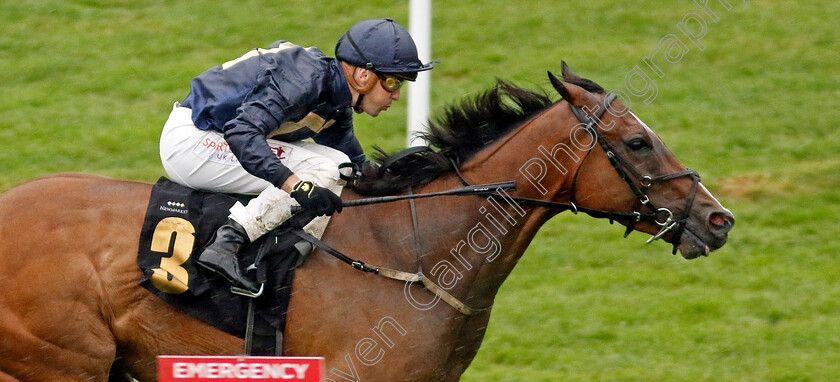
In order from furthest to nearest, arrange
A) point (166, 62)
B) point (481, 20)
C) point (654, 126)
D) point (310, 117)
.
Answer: point (481, 20) < point (166, 62) < point (654, 126) < point (310, 117)

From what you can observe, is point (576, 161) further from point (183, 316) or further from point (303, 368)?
point (183, 316)

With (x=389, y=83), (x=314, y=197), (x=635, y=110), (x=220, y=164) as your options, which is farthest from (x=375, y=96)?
(x=635, y=110)

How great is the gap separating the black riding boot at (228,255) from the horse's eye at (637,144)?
1.68 meters

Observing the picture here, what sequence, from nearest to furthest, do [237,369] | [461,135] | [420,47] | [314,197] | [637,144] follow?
[237,369], [314,197], [637,144], [461,135], [420,47]

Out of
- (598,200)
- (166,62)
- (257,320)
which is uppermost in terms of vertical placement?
(598,200)

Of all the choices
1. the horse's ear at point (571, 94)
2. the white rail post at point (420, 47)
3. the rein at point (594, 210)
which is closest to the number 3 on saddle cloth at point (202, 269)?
the rein at point (594, 210)

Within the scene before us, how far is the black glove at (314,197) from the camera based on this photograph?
4039 millimetres

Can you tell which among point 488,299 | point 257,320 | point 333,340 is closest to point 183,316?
point 257,320

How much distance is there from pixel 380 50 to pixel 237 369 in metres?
1.47

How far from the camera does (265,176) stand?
160 inches

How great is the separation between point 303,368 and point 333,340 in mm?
368

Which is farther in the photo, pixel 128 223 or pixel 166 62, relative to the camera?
pixel 166 62

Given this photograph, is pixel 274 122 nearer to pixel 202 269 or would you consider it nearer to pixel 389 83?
pixel 389 83

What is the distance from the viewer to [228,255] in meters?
4.14
